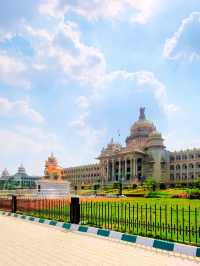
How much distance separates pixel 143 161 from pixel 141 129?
1517cm

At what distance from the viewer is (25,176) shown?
5743 inches

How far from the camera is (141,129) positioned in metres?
111

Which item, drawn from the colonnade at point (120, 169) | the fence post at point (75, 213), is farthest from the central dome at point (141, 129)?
the fence post at point (75, 213)

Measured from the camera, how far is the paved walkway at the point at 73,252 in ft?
23.7

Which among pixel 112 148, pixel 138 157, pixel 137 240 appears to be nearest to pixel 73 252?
pixel 137 240

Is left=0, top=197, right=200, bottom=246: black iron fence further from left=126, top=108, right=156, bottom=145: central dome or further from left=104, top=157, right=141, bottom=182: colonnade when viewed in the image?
left=126, top=108, right=156, bottom=145: central dome

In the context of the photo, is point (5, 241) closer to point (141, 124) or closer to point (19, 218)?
point (19, 218)

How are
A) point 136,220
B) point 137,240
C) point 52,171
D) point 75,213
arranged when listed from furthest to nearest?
point 52,171 < point 75,213 < point 136,220 < point 137,240

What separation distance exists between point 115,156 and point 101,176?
10.2m

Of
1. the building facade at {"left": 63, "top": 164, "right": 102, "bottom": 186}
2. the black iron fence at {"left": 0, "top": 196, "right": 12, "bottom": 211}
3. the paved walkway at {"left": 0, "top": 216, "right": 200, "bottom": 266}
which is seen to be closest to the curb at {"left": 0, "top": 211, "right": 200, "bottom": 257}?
the paved walkway at {"left": 0, "top": 216, "right": 200, "bottom": 266}

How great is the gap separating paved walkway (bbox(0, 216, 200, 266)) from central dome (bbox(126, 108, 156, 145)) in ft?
323

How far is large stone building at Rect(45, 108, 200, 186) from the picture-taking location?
3625 inches

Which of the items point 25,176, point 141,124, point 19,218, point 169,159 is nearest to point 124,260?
point 19,218

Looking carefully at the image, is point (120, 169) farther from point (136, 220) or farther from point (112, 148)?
point (136, 220)
